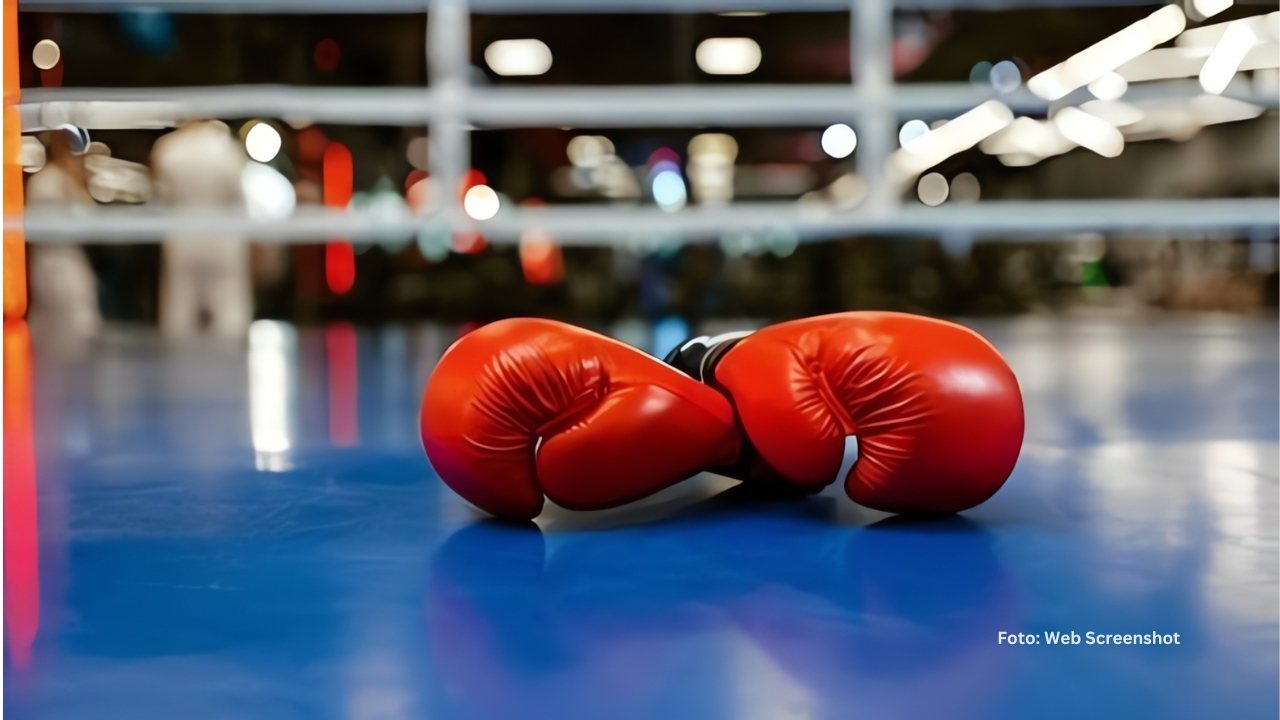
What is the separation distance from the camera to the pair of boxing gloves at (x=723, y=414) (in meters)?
1.16

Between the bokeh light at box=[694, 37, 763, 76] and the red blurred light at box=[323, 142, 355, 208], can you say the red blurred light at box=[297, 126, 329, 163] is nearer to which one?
the red blurred light at box=[323, 142, 355, 208]

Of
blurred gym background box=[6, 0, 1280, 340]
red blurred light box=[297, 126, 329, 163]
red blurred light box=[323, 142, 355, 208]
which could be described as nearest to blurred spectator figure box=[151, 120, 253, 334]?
blurred gym background box=[6, 0, 1280, 340]

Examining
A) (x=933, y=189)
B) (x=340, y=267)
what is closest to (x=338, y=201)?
(x=340, y=267)

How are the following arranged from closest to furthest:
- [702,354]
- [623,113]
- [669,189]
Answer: [702,354], [623,113], [669,189]

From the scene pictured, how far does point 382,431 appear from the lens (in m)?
2.01

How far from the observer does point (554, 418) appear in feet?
3.82

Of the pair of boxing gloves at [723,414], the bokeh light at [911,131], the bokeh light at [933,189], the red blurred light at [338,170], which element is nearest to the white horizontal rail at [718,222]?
the pair of boxing gloves at [723,414]

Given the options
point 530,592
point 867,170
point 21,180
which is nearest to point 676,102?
point 867,170

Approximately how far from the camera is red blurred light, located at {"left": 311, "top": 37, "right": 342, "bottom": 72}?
794 centimetres

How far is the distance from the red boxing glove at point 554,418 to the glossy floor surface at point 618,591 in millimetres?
61

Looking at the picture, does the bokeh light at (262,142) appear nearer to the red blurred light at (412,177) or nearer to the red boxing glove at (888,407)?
the red blurred light at (412,177)

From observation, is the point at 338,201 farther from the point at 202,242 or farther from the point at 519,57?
the point at 202,242

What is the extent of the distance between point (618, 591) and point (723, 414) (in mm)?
350

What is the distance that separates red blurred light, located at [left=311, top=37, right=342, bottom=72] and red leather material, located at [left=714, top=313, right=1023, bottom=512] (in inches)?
293
